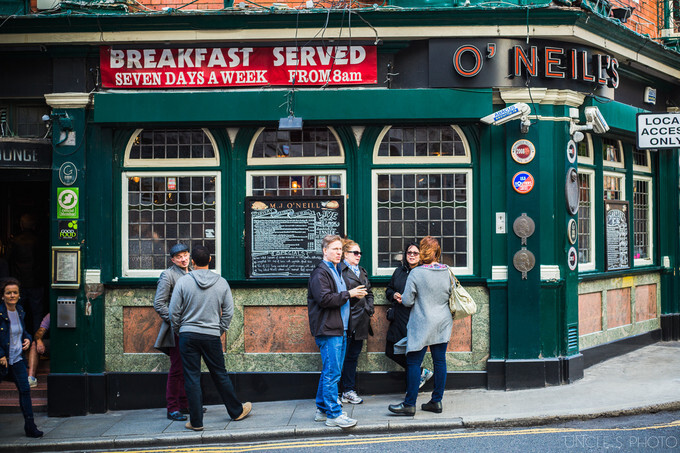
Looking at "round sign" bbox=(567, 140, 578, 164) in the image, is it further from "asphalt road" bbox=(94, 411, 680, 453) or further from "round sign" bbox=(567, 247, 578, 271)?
"asphalt road" bbox=(94, 411, 680, 453)

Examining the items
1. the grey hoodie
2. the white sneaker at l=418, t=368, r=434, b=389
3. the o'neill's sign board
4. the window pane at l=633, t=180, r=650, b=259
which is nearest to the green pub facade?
the white sneaker at l=418, t=368, r=434, b=389

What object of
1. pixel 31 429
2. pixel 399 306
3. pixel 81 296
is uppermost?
pixel 81 296

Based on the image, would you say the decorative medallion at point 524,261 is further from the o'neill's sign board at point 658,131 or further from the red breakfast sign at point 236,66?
the red breakfast sign at point 236,66

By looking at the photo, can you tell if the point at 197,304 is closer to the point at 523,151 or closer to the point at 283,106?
the point at 283,106

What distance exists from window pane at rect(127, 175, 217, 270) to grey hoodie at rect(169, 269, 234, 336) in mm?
1869

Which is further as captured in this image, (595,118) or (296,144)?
(595,118)

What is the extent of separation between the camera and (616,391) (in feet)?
28.4

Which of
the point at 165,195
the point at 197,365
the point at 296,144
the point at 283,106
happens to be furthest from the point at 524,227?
the point at 165,195

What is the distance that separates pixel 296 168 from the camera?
9438mm

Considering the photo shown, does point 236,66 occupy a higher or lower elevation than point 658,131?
higher

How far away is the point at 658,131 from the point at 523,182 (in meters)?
2.14

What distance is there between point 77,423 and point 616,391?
6419mm

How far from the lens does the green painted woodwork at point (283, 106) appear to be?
9.07m

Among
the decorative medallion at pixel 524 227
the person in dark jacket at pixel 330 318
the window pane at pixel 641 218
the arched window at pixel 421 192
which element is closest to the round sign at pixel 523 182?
the decorative medallion at pixel 524 227
